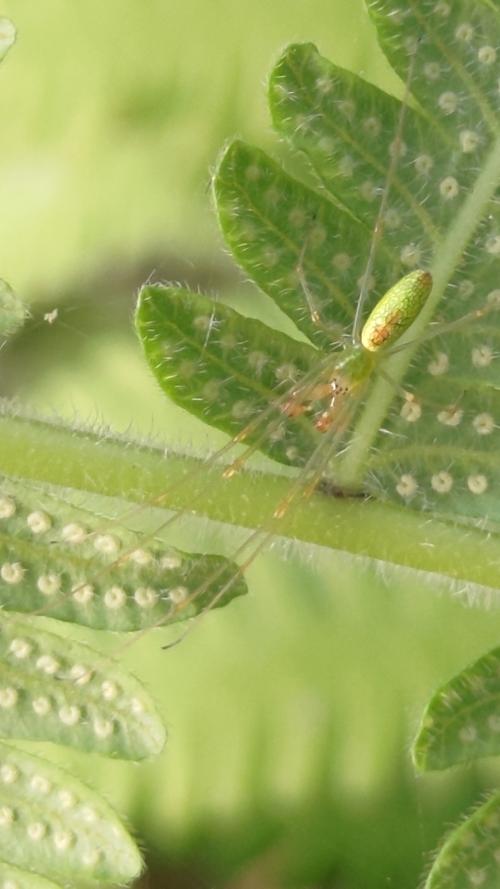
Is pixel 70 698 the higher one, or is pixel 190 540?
pixel 70 698

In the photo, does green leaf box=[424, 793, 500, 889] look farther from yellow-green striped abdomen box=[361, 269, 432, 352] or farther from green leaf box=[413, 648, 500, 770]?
yellow-green striped abdomen box=[361, 269, 432, 352]

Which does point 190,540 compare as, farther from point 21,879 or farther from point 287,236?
point 287,236

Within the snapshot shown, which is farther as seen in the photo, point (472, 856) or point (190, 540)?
point (190, 540)

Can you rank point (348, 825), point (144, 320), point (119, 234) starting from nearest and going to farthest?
1. point (144, 320)
2. point (348, 825)
3. point (119, 234)

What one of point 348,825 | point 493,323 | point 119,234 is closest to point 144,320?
point 493,323

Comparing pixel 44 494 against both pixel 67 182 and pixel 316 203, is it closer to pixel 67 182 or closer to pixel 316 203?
pixel 316 203

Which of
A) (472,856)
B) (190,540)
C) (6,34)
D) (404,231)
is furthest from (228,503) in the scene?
(190,540)

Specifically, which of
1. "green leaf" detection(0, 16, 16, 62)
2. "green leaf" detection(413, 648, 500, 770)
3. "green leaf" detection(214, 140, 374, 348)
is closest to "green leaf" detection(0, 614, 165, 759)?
"green leaf" detection(413, 648, 500, 770)
